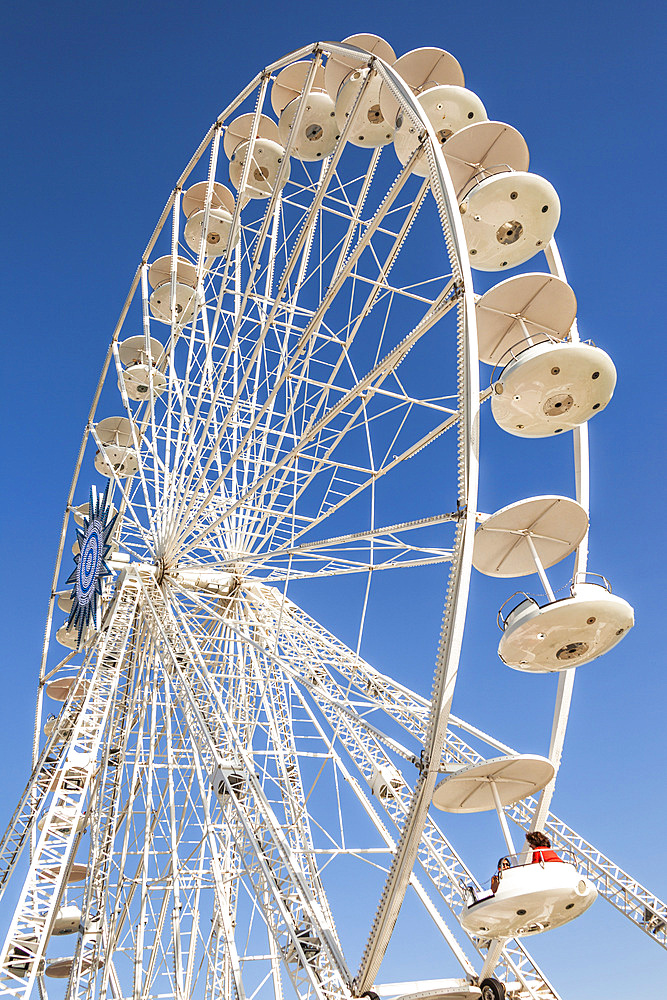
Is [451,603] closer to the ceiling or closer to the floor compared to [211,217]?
closer to the floor

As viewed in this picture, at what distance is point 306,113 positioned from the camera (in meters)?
13.0

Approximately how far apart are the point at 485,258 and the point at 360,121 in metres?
2.89

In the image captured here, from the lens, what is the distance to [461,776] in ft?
24.2

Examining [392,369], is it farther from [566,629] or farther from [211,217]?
[211,217]

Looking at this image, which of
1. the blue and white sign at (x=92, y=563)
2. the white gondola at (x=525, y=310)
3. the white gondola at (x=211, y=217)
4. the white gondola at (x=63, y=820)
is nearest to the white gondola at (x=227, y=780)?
the white gondola at (x=63, y=820)

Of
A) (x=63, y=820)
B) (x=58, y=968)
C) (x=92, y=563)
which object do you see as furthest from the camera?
(x=58, y=968)

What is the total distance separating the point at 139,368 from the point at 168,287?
1748mm

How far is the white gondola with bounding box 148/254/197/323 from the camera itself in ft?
56.2

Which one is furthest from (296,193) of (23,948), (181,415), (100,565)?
(23,948)

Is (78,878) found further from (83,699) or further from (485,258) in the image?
(485,258)

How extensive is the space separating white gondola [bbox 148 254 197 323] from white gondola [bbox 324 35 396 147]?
5619mm

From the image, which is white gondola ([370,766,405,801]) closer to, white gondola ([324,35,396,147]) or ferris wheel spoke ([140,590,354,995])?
ferris wheel spoke ([140,590,354,995])

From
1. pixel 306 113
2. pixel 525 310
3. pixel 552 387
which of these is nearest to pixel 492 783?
pixel 552 387

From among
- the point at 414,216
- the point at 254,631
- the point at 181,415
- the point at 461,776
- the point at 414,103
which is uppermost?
the point at 181,415
